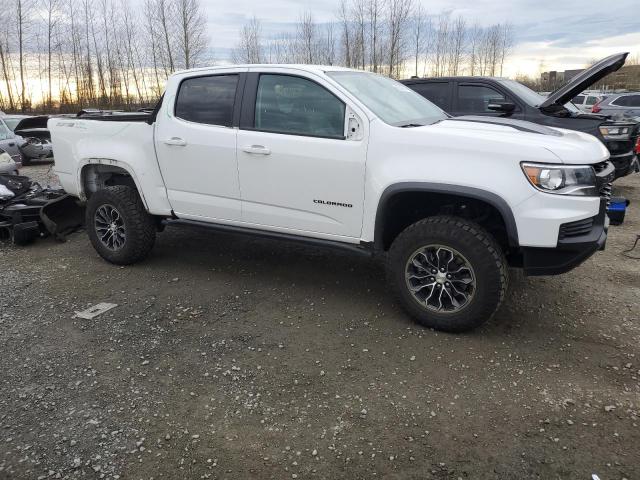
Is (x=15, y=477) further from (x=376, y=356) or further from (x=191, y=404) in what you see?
(x=376, y=356)

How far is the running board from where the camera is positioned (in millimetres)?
4031

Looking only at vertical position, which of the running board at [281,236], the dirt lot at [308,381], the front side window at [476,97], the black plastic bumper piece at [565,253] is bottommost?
the dirt lot at [308,381]

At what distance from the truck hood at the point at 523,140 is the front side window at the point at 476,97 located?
3.98 meters

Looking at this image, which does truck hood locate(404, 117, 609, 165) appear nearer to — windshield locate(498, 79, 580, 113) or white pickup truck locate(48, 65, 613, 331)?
white pickup truck locate(48, 65, 613, 331)

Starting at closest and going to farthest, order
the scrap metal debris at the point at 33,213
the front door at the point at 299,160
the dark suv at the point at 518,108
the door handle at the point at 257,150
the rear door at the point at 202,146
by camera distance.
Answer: the front door at the point at 299,160, the door handle at the point at 257,150, the rear door at the point at 202,146, the scrap metal debris at the point at 33,213, the dark suv at the point at 518,108

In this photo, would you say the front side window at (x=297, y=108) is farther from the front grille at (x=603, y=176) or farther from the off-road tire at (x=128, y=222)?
the front grille at (x=603, y=176)

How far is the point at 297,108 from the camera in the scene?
4.15 meters

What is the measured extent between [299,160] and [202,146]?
1.01m

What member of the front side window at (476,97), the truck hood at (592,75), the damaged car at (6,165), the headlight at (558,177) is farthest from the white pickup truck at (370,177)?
the damaged car at (6,165)

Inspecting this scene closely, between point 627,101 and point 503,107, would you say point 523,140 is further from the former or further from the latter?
point 627,101

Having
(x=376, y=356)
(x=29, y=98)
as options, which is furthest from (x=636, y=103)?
(x=29, y=98)

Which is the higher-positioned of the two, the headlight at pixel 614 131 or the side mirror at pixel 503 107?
the side mirror at pixel 503 107

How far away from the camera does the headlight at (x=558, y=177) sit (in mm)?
3273

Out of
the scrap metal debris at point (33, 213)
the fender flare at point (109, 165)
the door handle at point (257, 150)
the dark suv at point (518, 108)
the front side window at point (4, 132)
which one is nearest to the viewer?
the door handle at point (257, 150)
